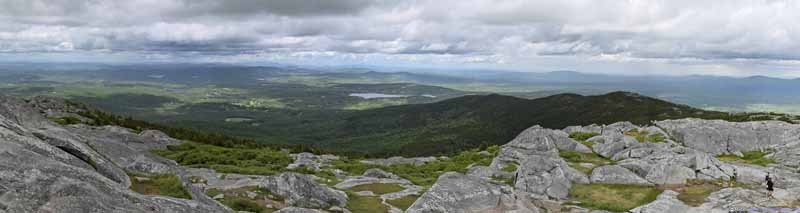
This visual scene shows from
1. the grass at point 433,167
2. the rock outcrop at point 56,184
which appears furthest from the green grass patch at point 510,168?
the rock outcrop at point 56,184

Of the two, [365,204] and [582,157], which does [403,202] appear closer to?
[365,204]

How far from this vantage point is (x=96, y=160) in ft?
56.3

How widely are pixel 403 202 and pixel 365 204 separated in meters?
2.95

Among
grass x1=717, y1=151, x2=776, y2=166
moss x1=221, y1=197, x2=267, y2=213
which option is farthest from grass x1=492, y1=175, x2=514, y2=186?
grass x1=717, y1=151, x2=776, y2=166

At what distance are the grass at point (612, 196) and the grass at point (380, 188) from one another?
13.9 m

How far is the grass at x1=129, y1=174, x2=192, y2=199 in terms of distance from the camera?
18078 millimetres

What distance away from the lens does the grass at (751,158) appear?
48.5 meters

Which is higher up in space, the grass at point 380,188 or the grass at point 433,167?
the grass at point 380,188

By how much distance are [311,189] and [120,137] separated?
4359 centimetres

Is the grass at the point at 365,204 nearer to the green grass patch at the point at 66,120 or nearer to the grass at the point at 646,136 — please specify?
the grass at the point at 646,136

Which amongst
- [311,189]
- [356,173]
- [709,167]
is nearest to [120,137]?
[356,173]

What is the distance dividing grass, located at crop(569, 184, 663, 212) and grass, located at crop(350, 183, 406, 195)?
45.6 ft

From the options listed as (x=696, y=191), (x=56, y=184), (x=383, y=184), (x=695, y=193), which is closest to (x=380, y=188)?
(x=383, y=184)

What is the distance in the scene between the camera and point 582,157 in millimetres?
51594
